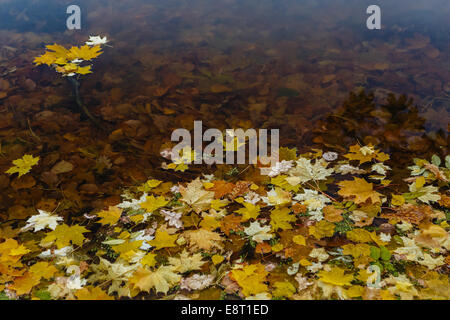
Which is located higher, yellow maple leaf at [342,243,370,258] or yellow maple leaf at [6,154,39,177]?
yellow maple leaf at [6,154,39,177]

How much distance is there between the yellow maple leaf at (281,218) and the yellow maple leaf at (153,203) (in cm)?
65

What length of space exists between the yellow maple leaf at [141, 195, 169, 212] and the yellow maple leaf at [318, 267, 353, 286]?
0.97m

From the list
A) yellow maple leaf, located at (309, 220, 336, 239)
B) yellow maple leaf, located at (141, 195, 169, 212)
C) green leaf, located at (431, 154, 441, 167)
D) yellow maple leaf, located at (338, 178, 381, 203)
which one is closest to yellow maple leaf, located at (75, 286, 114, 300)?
yellow maple leaf, located at (141, 195, 169, 212)

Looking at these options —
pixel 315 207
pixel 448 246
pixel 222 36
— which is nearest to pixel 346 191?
pixel 315 207

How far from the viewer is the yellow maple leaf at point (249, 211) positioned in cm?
178

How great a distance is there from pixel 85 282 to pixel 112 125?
1413mm

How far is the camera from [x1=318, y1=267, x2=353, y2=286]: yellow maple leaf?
1394 millimetres

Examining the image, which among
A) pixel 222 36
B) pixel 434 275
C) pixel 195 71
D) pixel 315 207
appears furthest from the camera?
pixel 222 36

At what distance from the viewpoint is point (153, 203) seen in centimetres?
191

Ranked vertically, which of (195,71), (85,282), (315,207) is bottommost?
(85,282)

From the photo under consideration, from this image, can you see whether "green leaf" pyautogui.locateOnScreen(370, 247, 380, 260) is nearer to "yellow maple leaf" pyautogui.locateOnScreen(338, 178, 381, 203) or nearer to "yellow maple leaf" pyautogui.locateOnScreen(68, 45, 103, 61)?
"yellow maple leaf" pyautogui.locateOnScreen(338, 178, 381, 203)

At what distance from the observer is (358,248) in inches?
61.1

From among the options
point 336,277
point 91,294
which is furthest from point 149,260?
point 336,277

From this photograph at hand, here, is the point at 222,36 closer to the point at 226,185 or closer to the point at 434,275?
the point at 226,185
